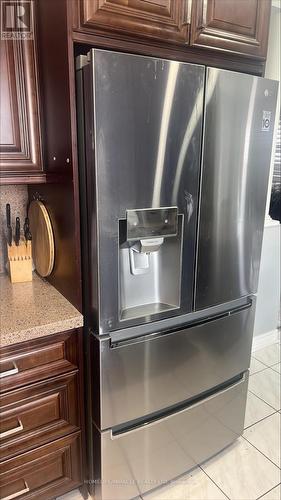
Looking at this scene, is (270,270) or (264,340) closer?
(270,270)

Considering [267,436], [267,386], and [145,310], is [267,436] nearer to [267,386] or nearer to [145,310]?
[267,386]

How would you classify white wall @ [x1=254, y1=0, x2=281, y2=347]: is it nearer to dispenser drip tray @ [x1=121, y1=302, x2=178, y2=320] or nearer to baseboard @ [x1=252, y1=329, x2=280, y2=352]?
baseboard @ [x1=252, y1=329, x2=280, y2=352]

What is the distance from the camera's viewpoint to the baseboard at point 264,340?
8.59ft

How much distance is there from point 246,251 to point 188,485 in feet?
3.61

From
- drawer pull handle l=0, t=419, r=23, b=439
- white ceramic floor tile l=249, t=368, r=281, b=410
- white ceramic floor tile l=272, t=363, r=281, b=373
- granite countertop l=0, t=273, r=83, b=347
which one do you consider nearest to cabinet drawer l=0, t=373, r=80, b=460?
drawer pull handle l=0, t=419, r=23, b=439

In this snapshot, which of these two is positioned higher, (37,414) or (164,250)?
(164,250)

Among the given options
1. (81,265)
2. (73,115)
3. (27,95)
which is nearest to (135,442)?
(81,265)

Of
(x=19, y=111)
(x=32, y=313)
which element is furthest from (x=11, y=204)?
(x=32, y=313)

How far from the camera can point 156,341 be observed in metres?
1.29

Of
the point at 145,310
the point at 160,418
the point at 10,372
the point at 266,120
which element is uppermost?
the point at 266,120

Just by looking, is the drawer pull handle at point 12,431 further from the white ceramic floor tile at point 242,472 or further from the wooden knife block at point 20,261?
the white ceramic floor tile at point 242,472

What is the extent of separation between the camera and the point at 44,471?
4.32 ft

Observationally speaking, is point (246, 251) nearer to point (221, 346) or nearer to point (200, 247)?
point (200, 247)

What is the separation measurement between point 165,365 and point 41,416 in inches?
19.5
